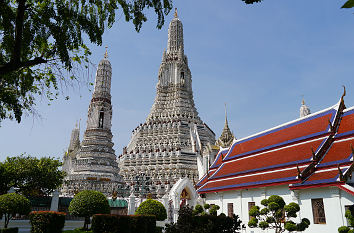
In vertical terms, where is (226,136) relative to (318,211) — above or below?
above

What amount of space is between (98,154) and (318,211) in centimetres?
3503

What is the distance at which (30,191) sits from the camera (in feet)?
102

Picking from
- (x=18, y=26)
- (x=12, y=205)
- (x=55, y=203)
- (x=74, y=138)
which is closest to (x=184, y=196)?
(x=55, y=203)

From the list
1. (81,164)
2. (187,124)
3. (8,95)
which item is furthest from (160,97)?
(8,95)

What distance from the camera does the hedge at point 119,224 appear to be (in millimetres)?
14719

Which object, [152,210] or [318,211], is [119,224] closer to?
[152,210]

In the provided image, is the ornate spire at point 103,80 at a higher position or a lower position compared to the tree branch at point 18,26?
higher

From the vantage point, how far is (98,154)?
4303 centimetres

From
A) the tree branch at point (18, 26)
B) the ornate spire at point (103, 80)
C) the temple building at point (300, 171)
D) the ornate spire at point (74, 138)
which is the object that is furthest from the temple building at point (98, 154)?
the ornate spire at point (74, 138)

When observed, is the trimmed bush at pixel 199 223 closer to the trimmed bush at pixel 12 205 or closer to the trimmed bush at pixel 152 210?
the trimmed bush at pixel 152 210

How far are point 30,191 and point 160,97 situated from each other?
4126cm

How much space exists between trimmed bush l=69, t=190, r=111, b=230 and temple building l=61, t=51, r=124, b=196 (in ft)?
55.4

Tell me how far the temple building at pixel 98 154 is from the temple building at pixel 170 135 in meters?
4.78

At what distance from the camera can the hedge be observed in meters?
14.7
